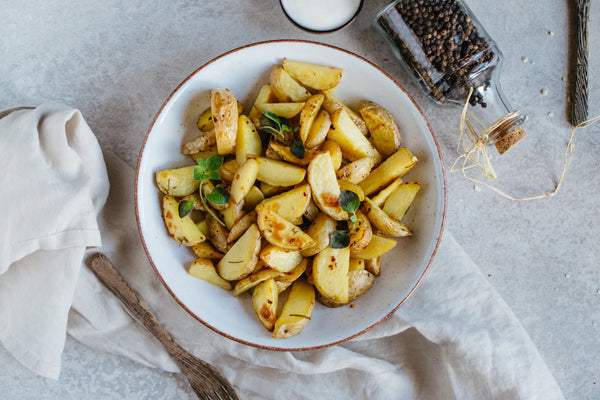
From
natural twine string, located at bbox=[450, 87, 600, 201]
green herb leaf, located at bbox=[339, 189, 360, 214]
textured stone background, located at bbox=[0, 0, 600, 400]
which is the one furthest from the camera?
textured stone background, located at bbox=[0, 0, 600, 400]

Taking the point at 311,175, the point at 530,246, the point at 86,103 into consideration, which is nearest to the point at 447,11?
the point at 311,175

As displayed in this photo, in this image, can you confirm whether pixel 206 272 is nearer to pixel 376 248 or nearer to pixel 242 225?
pixel 242 225

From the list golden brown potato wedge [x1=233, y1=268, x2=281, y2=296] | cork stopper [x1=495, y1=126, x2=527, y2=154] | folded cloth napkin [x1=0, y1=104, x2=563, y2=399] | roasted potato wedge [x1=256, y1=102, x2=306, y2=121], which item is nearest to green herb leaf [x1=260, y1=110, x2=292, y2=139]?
roasted potato wedge [x1=256, y1=102, x2=306, y2=121]

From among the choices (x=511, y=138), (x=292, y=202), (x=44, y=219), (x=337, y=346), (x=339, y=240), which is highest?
(x=44, y=219)

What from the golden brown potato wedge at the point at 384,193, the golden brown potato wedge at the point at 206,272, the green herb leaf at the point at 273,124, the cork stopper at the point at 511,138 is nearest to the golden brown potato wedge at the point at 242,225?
the golden brown potato wedge at the point at 206,272

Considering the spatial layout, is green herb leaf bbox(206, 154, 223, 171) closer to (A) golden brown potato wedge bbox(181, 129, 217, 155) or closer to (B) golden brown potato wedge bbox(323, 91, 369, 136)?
(A) golden brown potato wedge bbox(181, 129, 217, 155)

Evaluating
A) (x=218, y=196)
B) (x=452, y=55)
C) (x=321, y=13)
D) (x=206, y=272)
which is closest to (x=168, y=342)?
(x=206, y=272)
